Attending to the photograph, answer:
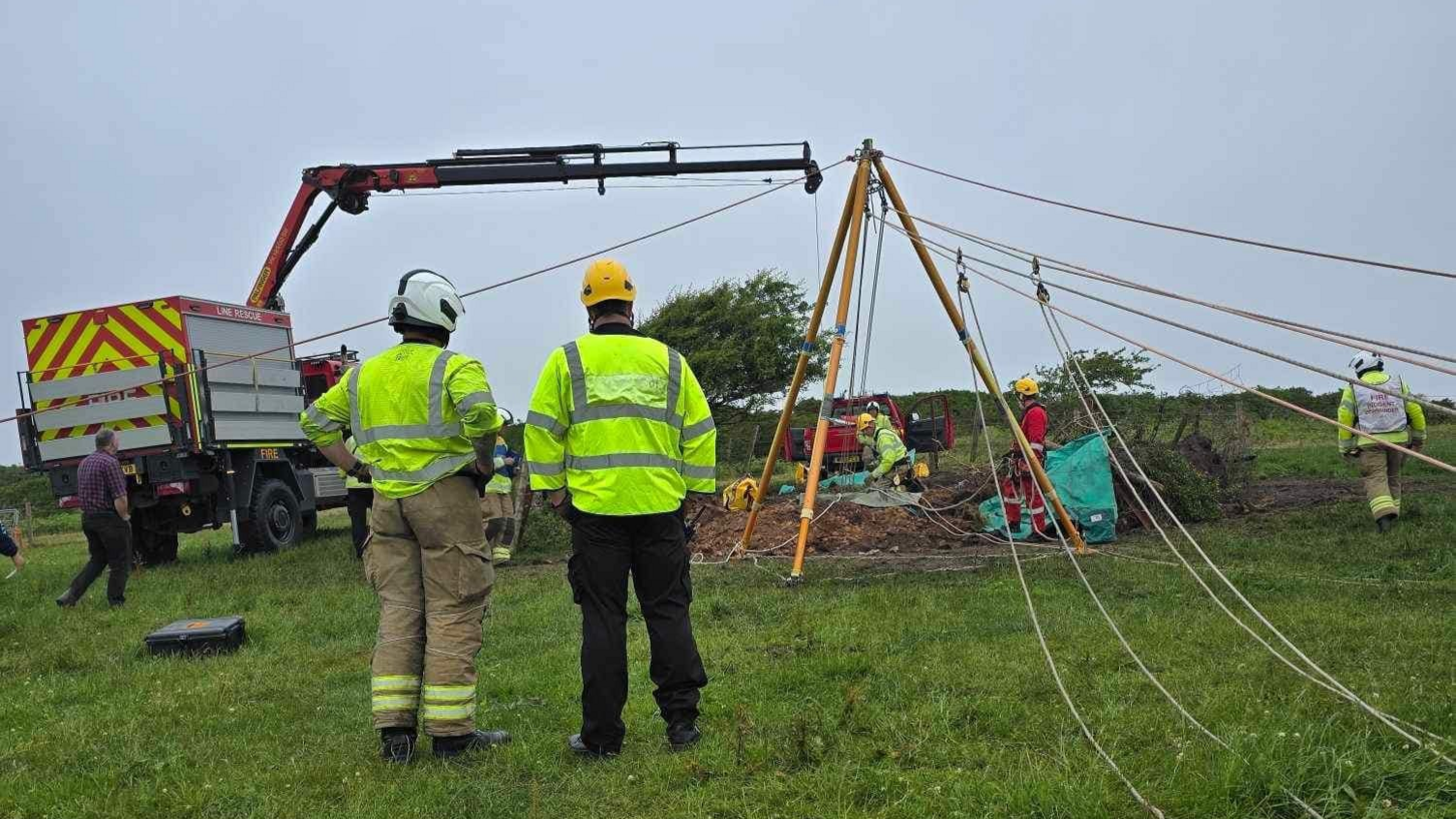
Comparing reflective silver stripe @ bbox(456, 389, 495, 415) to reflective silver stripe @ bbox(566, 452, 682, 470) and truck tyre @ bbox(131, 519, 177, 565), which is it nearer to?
reflective silver stripe @ bbox(566, 452, 682, 470)

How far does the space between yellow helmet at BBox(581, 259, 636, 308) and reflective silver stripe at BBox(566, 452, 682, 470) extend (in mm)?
681

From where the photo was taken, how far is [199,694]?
521 centimetres

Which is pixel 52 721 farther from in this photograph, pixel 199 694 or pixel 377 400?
pixel 377 400

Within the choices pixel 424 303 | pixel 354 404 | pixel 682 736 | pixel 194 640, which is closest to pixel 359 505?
pixel 194 640

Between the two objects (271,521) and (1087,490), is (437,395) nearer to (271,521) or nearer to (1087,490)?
(1087,490)

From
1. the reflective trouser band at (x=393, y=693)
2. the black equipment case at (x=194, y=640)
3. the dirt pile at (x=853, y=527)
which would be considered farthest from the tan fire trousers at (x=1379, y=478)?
the black equipment case at (x=194, y=640)

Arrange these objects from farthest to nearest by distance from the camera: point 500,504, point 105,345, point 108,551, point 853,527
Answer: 1. point 105,345
2. point 500,504
3. point 853,527
4. point 108,551

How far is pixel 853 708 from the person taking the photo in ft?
12.9

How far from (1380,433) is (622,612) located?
8.06 meters

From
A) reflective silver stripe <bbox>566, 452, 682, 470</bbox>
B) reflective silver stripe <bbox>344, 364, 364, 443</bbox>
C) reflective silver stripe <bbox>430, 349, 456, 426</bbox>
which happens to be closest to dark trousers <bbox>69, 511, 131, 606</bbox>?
reflective silver stripe <bbox>344, 364, 364, 443</bbox>

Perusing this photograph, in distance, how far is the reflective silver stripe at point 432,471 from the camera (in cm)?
406

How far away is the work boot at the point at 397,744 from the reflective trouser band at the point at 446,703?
0.42ft

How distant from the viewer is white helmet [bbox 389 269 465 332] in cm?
423

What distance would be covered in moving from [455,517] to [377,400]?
1.98ft
